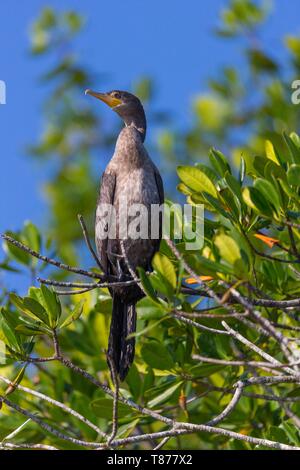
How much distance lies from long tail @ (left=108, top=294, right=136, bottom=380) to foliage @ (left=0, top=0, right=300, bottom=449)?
0.29 feet

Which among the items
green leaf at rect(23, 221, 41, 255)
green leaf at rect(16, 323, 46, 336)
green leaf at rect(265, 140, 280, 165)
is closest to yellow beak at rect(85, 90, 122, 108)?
green leaf at rect(23, 221, 41, 255)

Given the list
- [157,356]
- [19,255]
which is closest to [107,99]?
[19,255]

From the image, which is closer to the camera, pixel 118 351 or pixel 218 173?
pixel 218 173

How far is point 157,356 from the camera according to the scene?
402 centimetres

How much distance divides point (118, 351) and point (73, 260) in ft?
5.69

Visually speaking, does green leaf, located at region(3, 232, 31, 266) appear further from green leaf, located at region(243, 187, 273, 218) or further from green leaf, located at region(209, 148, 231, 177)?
green leaf, located at region(243, 187, 273, 218)

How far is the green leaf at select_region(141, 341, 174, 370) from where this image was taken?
4.02m

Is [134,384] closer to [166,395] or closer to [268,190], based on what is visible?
[166,395]

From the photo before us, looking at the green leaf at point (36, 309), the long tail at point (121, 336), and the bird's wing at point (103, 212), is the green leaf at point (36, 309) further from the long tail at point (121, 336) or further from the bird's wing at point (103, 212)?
the bird's wing at point (103, 212)

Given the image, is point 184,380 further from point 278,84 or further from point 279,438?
point 278,84

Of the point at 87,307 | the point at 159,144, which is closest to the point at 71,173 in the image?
the point at 159,144

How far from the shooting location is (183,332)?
13.8 feet

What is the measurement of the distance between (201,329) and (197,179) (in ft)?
2.19

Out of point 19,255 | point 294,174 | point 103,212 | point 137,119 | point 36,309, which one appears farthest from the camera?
point 137,119
